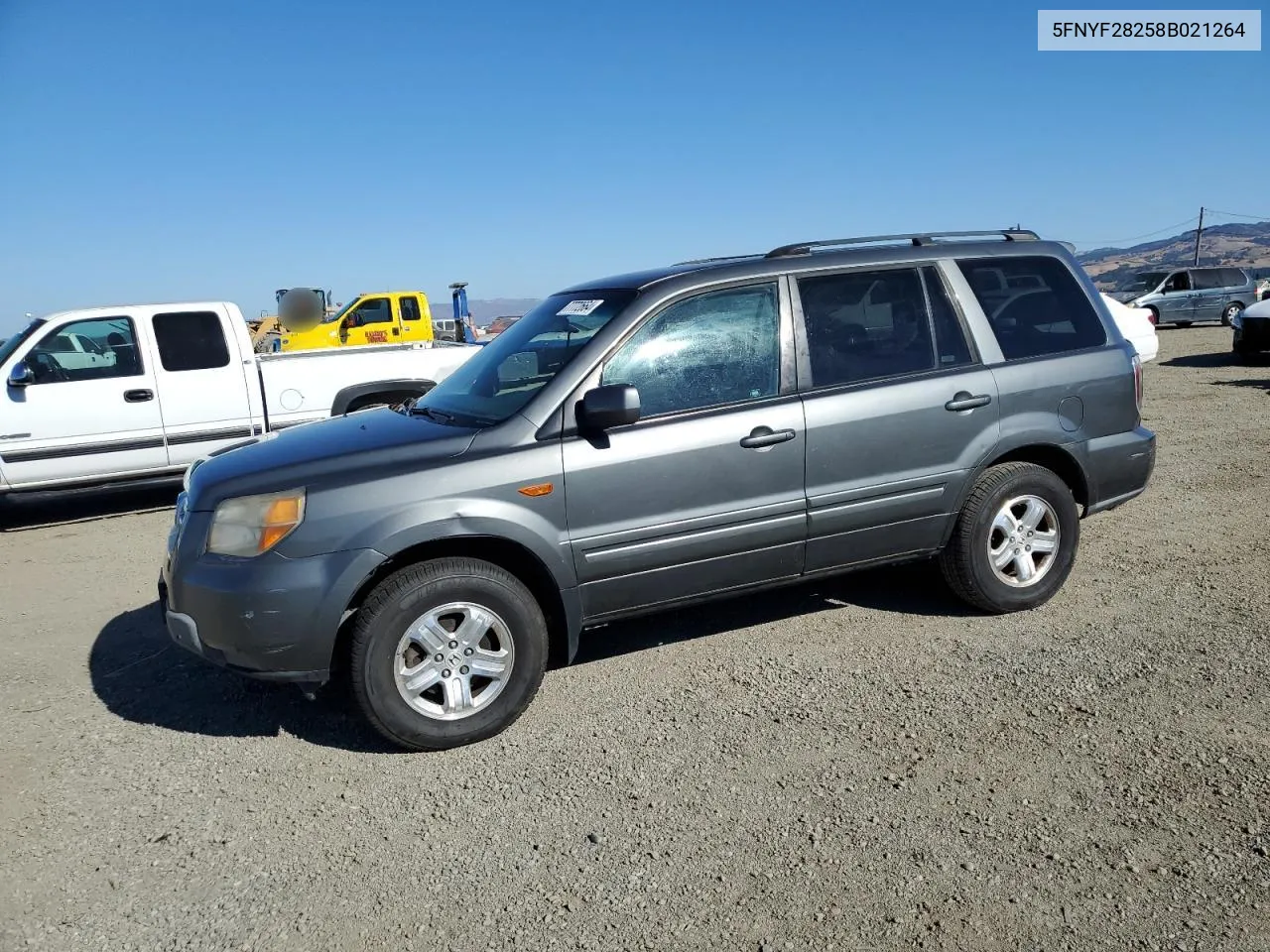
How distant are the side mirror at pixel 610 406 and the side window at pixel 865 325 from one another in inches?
39.3

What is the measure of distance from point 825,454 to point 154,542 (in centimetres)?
554

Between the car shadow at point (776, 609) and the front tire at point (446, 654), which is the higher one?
the front tire at point (446, 654)

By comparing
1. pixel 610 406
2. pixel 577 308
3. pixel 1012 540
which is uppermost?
pixel 577 308

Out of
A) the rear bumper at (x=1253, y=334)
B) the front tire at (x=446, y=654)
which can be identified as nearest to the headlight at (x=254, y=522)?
the front tire at (x=446, y=654)

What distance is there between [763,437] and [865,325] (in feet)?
2.80

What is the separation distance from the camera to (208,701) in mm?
4301

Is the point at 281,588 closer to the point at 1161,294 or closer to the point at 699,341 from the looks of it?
the point at 699,341

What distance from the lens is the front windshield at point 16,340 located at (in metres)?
8.02

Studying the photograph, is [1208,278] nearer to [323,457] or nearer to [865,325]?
[865,325]

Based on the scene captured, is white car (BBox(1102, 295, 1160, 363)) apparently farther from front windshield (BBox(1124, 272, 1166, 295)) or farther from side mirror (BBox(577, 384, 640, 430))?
front windshield (BBox(1124, 272, 1166, 295))

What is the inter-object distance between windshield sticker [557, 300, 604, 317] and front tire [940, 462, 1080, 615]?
205cm

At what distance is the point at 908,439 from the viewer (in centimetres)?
441

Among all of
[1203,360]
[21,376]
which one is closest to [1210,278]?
[1203,360]

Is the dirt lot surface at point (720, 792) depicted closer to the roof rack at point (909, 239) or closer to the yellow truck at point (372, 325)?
the roof rack at point (909, 239)
